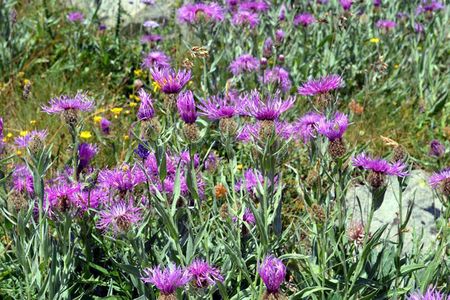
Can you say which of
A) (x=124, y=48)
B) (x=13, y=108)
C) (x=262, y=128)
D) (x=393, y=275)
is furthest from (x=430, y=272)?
(x=124, y=48)

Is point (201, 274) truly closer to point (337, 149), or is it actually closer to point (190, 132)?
point (190, 132)

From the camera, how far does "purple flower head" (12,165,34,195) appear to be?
2504mm

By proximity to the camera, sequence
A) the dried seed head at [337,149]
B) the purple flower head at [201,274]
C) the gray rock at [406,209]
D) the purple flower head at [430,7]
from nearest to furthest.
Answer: the purple flower head at [201,274] → the dried seed head at [337,149] → the gray rock at [406,209] → the purple flower head at [430,7]

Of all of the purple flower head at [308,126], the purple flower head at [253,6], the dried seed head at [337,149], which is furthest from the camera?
the purple flower head at [253,6]

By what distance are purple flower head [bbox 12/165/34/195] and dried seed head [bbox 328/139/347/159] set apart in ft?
3.72

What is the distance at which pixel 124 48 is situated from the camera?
5848 mm

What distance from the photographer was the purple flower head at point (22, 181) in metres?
2.50

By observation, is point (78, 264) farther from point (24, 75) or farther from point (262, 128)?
point (24, 75)

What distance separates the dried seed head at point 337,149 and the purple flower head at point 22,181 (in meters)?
1.13

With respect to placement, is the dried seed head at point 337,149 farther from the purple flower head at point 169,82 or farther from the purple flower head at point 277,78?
the purple flower head at point 277,78

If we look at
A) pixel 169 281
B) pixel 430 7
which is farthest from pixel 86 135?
pixel 430 7

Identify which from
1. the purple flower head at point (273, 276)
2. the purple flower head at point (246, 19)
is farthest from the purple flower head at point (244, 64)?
A: the purple flower head at point (273, 276)

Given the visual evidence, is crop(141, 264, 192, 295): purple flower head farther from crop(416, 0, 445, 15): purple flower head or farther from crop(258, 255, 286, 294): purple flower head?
crop(416, 0, 445, 15): purple flower head

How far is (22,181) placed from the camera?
8.28 ft
